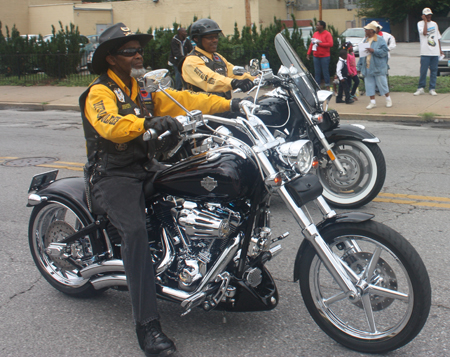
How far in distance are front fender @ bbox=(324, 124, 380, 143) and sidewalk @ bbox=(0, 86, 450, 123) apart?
6.65 m

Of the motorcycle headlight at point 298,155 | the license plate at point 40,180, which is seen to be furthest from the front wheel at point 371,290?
the license plate at point 40,180

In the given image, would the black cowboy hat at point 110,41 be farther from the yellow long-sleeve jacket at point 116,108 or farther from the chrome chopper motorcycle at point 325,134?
the chrome chopper motorcycle at point 325,134

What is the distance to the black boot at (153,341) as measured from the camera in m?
3.02

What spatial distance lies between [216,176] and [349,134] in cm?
298

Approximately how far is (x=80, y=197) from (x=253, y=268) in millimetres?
1355

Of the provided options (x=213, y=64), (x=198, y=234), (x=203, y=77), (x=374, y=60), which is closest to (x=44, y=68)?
(x=374, y=60)

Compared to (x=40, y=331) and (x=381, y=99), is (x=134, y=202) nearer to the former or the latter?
(x=40, y=331)

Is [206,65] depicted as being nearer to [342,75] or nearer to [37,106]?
[342,75]

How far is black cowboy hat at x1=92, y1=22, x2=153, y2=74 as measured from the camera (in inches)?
125

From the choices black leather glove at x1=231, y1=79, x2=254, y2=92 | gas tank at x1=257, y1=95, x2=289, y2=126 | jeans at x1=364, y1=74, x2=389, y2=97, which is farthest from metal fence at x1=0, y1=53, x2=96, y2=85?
black leather glove at x1=231, y1=79, x2=254, y2=92

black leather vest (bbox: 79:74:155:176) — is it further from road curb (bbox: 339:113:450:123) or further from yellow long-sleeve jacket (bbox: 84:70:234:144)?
road curb (bbox: 339:113:450:123)

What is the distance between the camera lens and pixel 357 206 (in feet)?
18.8

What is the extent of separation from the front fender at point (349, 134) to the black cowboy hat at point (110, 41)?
286 centimetres

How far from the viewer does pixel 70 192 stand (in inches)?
146
